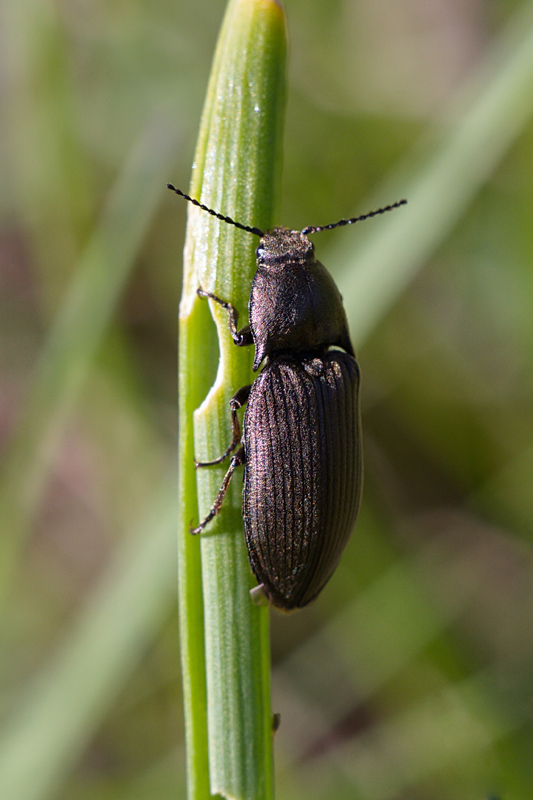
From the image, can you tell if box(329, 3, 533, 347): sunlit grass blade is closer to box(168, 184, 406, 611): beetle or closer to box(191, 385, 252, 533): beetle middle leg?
box(168, 184, 406, 611): beetle

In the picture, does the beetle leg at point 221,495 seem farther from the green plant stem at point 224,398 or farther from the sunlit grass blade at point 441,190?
the sunlit grass blade at point 441,190

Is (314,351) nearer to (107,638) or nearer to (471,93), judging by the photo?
(107,638)

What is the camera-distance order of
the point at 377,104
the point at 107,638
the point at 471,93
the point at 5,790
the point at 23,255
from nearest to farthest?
1. the point at 5,790
2. the point at 107,638
3. the point at 471,93
4. the point at 377,104
5. the point at 23,255

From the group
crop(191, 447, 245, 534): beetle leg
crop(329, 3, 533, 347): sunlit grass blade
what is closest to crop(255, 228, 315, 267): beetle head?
crop(329, 3, 533, 347): sunlit grass blade

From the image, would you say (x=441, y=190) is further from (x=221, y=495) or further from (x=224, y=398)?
(x=221, y=495)

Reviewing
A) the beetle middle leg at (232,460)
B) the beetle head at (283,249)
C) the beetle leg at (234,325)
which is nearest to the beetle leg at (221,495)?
the beetle middle leg at (232,460)

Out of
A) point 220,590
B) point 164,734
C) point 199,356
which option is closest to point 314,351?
point 199,356
